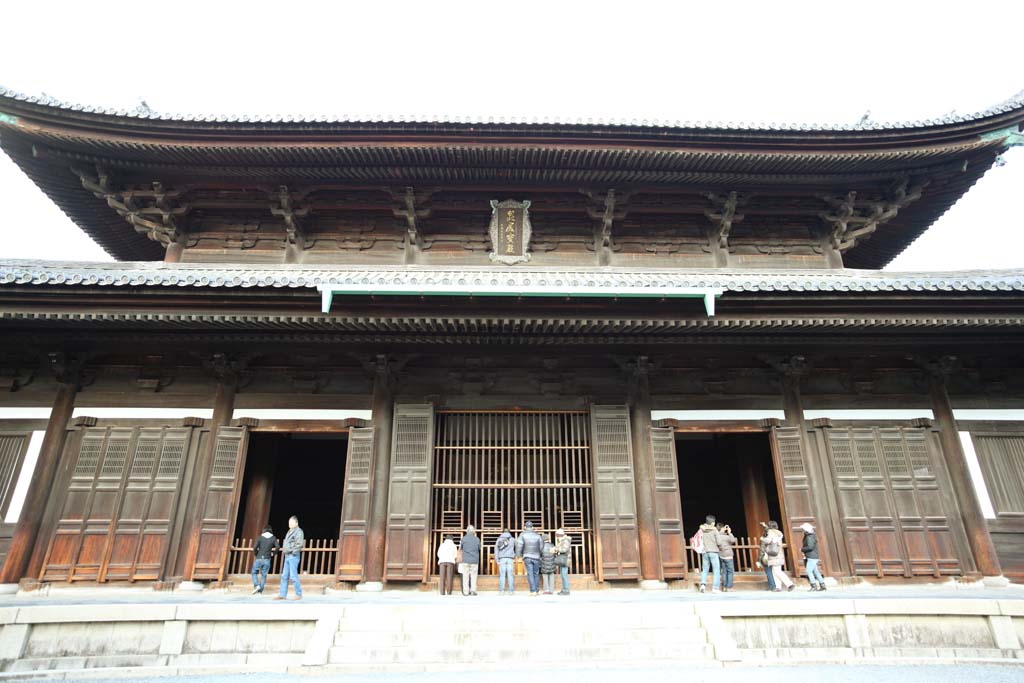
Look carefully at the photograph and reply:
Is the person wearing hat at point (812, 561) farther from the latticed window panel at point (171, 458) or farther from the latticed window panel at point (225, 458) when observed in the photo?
the latticed window panel at point (171, 458)

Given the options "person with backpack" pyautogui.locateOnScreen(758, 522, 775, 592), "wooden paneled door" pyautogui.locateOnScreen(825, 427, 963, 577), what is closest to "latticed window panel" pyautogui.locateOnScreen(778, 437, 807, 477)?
"wooden paneled door" pyautogui.locateOnScreen(825, 427, 963, 577)

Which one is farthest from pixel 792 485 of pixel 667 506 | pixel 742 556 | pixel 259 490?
pixel 259 490

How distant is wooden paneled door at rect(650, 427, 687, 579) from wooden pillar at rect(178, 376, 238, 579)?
7657mm

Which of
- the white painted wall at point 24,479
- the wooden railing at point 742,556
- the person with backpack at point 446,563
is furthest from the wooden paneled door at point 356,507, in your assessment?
the wooden railing at point 742,556

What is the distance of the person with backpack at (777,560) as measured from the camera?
9.10m

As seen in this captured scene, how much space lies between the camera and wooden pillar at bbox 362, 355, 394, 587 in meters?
9.07

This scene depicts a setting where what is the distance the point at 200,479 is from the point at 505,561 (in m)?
5.43

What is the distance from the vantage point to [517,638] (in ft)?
21.5

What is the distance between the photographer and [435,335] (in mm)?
8922

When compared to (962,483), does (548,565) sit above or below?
below

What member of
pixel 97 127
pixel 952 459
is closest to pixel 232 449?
pixel 97 127

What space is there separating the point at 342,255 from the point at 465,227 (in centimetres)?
273

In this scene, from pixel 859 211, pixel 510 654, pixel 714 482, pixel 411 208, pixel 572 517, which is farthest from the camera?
pixel 714 482

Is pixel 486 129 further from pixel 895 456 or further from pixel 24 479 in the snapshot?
pixel 24 479
